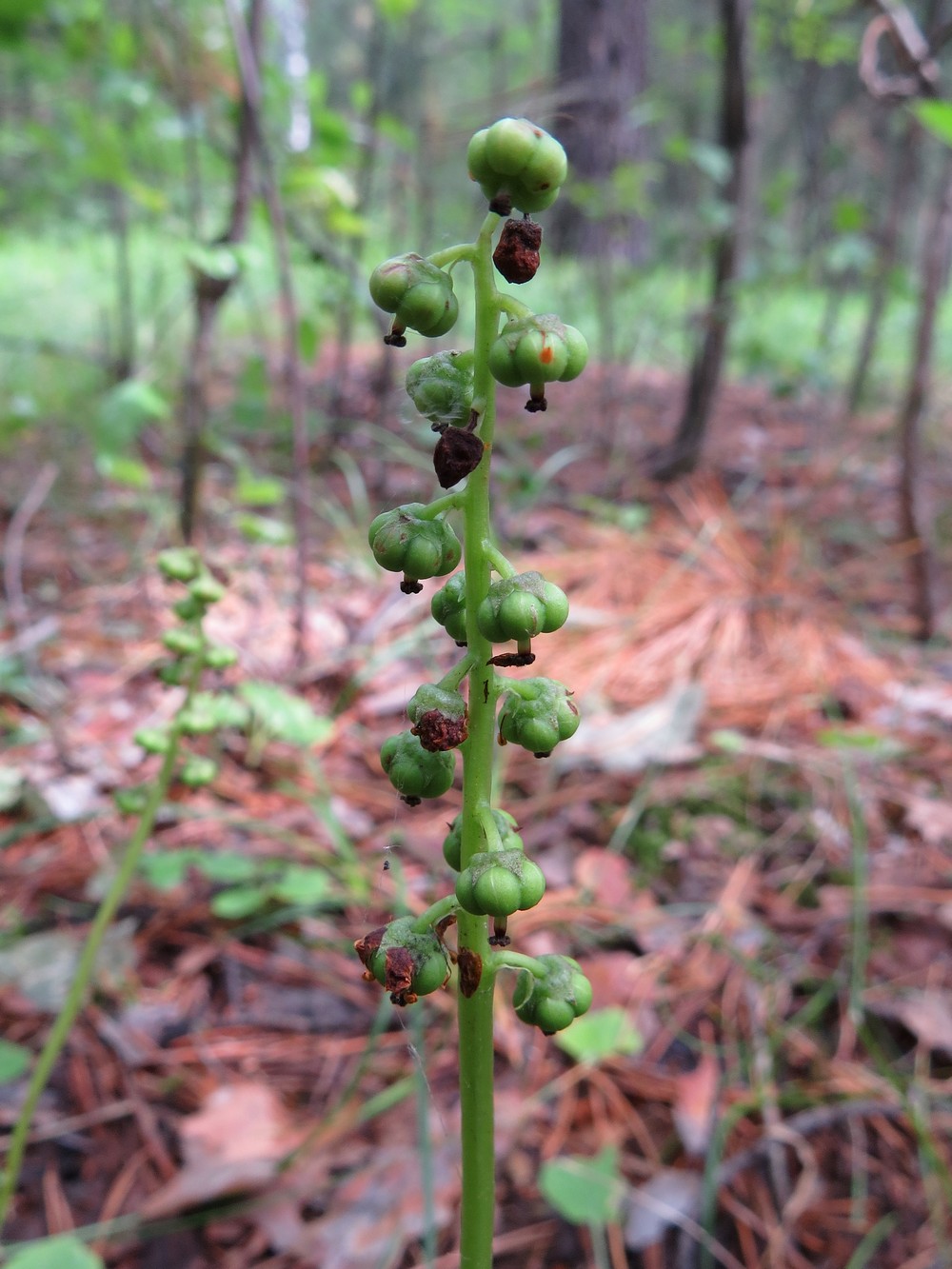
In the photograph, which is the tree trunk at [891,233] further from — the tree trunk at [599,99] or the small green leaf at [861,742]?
the small green leaf at [861,742]

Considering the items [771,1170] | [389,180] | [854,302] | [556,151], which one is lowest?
[771,1170]

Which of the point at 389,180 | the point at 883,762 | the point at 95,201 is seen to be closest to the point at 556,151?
the point at 883,762

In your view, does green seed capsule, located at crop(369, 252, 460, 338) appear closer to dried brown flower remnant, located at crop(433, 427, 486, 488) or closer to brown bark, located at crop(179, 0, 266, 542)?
dried brown flower remnant, located at crop(433, 427, 486, 488)

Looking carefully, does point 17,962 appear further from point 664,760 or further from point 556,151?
point 556,151

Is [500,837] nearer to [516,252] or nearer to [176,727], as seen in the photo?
[516,252]

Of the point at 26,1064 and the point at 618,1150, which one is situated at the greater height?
the point at 26,1064

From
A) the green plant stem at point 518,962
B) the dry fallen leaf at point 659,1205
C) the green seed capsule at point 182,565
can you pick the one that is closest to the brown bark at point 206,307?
the green seed capsule at point 182,565

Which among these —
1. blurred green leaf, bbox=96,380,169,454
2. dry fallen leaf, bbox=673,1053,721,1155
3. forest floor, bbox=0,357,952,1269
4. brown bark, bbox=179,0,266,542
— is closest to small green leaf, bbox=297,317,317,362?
brown bark, bbox=179,0,266,542
